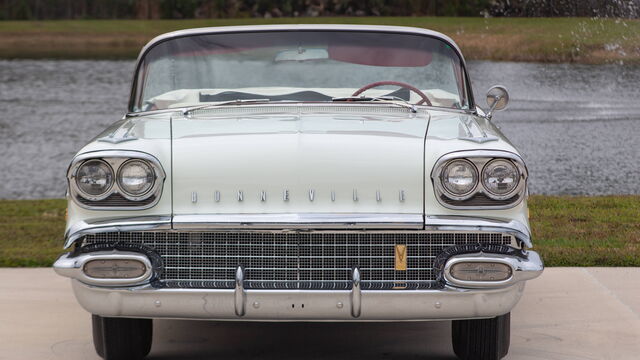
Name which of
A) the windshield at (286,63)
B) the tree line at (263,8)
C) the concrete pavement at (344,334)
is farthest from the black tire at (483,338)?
the tree line at (263,8)

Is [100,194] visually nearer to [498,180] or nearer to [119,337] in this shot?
[119,337]

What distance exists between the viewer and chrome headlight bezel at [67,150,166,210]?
3.74 m

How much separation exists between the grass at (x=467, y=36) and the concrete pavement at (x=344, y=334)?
33.4m

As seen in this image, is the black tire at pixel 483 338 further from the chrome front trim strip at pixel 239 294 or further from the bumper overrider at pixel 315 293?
the chrome front trim strip at pixel 239 294

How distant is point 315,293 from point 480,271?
1.84 ft

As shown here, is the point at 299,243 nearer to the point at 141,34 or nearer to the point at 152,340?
the point at 152,340

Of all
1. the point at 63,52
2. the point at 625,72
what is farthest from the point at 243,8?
the point at 625,72

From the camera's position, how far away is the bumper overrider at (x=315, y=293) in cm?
366

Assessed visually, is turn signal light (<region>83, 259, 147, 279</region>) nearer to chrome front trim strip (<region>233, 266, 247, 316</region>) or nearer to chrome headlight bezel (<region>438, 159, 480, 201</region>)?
chrome front trim strip (<region>233, 266, 247, 316</region>)

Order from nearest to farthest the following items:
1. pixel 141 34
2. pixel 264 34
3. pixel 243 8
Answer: pixel 264 34, pixel 141 34, pixel 243 8

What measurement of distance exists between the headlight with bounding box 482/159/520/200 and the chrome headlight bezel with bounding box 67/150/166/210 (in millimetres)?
1109

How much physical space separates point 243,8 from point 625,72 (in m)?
31.8

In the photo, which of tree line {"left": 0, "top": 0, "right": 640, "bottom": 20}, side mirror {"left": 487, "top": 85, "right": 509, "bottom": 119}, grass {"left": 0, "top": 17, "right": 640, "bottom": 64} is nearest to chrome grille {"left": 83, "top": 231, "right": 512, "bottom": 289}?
side mirror {"left": 487, "top": 85, "right": 509, "bottom": 119}

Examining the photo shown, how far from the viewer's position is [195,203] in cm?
372
